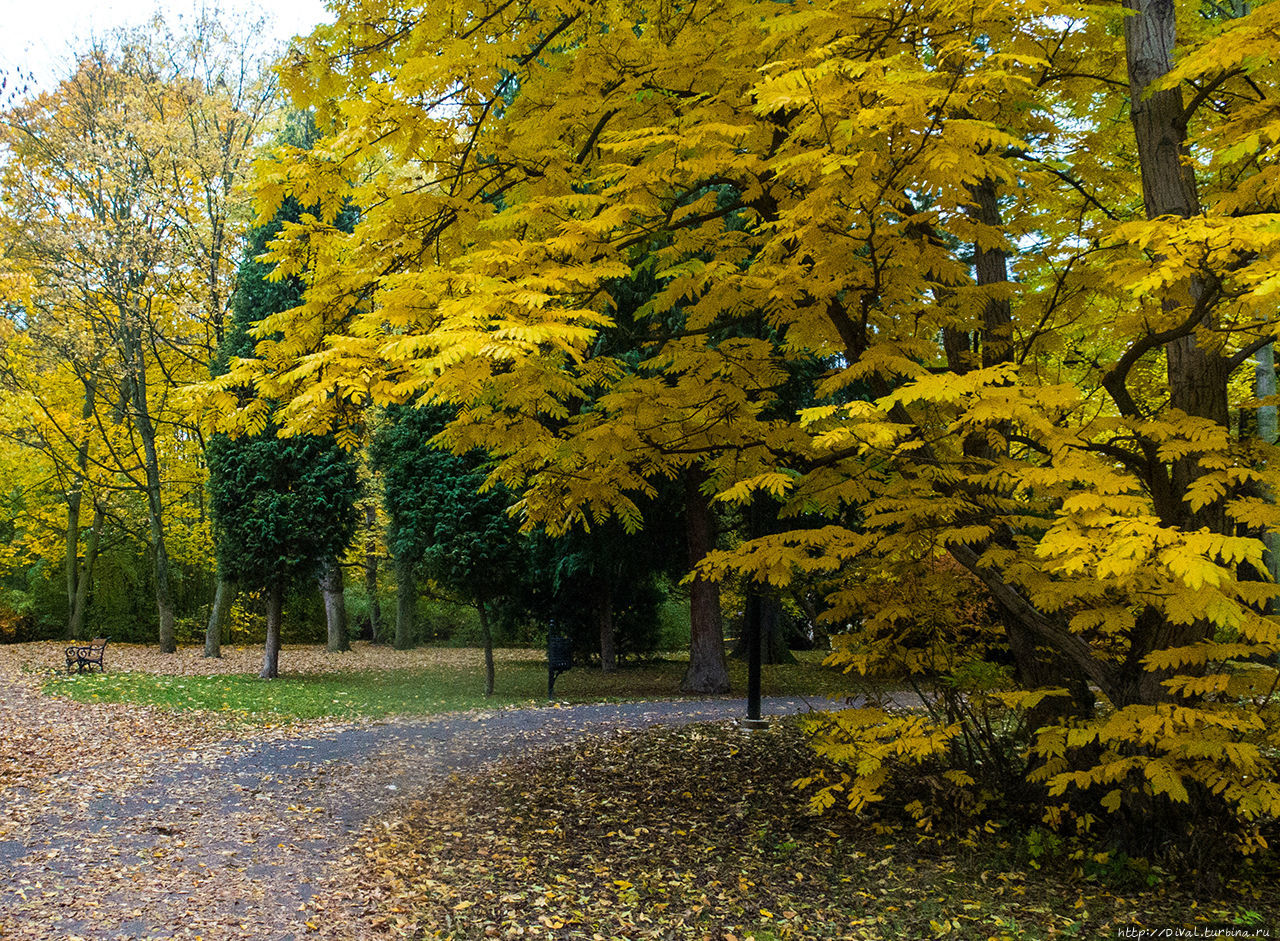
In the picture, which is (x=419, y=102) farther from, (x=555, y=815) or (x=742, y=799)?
(x=742, y=799)

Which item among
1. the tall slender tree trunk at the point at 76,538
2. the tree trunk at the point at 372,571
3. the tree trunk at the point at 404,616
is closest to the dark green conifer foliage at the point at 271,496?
the tall slender tree trunk at the point at 76,538

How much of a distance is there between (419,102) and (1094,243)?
442 cm

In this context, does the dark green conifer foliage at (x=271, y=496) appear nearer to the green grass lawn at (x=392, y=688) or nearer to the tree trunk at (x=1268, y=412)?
the green grass lawn at (x=392, y=688)

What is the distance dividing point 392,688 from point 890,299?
12.0 meters

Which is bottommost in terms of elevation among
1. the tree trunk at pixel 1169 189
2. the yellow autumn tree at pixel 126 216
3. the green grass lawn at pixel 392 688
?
the green grass lawn at pixel 392 688

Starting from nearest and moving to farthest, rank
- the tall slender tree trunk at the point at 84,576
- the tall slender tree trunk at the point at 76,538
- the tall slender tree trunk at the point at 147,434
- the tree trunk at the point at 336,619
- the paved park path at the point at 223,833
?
the paved park path at the point at 223,833 < the tall slender tree trunk at the point at 147,434 < the tall slender tree trunk at the point at 76,538 < the tall slender tree trunk at the point at 84,576 < the tree trunk at the point at 336,619

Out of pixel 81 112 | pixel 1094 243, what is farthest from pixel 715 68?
pixel 81 112

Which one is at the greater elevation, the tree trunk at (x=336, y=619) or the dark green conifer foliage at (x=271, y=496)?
the dark green conifer foliage at (x=271, y=496)

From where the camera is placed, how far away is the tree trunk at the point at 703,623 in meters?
12.5

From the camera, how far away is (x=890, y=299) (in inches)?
188

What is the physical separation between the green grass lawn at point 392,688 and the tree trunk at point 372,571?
20.6 ft

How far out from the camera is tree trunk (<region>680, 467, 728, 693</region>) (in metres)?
12.5

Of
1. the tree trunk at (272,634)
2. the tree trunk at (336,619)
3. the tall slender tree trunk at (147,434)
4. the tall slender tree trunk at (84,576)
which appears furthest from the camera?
the tree trunk at (336,619)

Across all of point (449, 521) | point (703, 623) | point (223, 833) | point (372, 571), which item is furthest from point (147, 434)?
point (223, 833)
